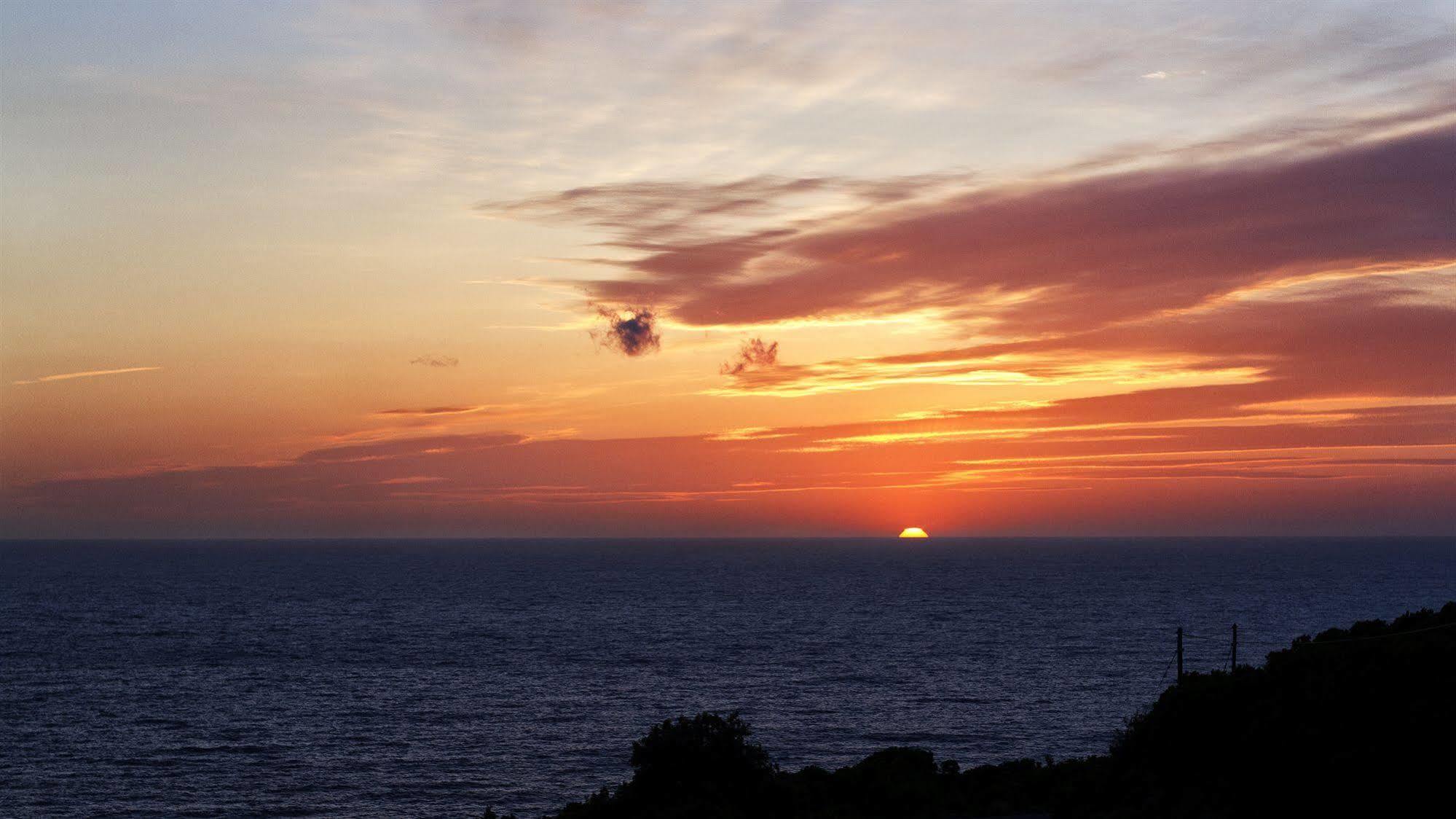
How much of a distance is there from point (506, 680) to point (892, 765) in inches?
2287

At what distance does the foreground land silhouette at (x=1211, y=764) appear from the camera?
28.0 meters

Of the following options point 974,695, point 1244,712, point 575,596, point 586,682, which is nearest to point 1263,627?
point 974,695

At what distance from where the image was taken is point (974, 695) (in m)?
82.1

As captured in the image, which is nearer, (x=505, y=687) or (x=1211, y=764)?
(x=1211, y=764)

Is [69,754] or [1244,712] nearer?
[1244,712]

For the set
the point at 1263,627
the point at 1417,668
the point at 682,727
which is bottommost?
the point at 1263,627

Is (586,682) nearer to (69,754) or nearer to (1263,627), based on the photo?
(69,754)

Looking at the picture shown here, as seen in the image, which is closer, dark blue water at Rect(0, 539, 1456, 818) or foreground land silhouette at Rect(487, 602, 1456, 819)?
foreground land silhouette at Rect(487, 602, 1456, 819)

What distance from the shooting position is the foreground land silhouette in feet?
91.9

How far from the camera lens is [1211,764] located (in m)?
33.2

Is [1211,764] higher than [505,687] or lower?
higher

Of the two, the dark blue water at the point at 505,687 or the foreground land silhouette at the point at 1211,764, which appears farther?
the dark blue water at the point at 505,687

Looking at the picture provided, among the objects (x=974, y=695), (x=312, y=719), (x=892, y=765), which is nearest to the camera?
(x=892, y=765)

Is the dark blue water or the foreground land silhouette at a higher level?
the foreground land silhouette
